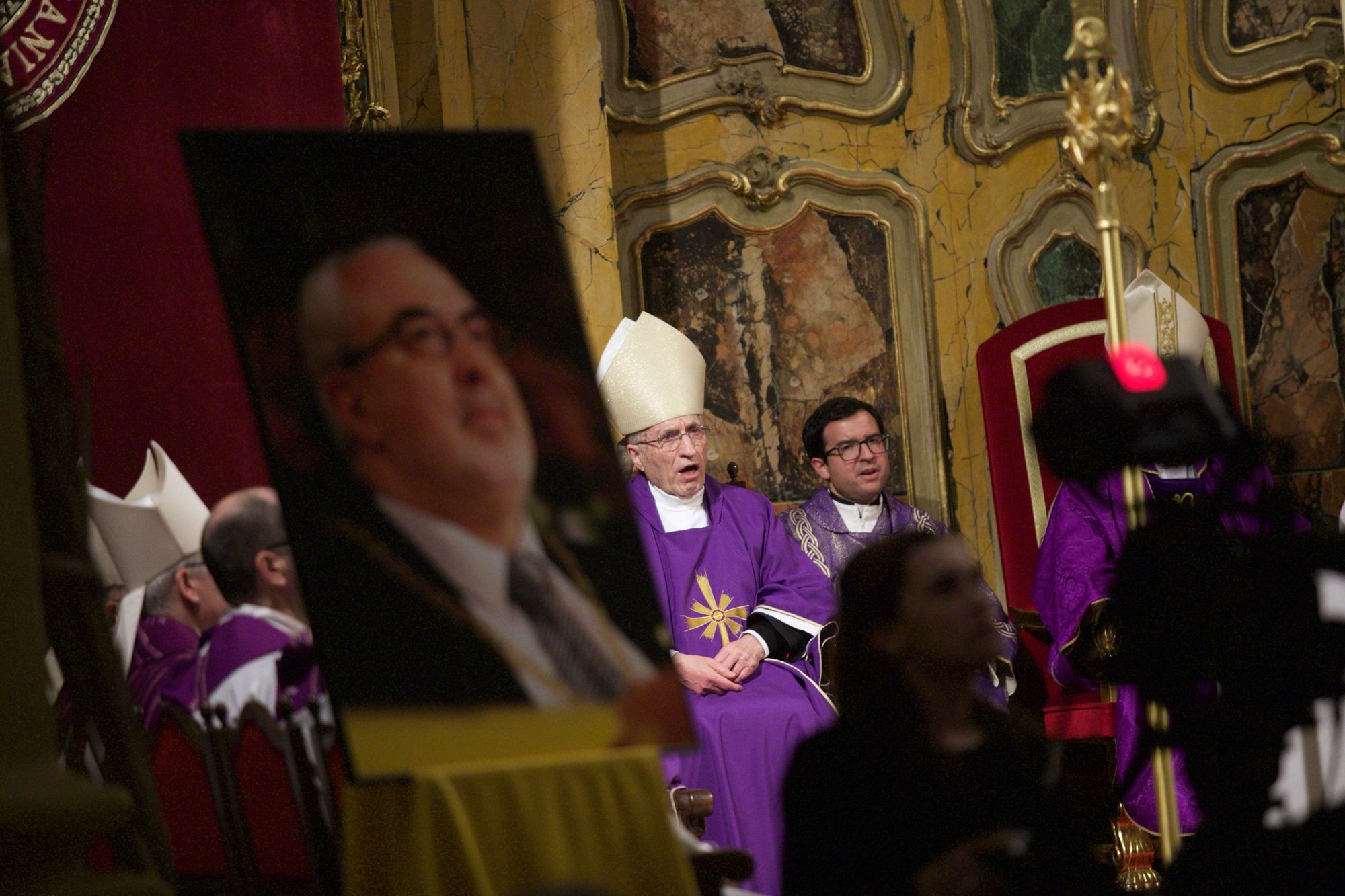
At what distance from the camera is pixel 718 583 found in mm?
4156

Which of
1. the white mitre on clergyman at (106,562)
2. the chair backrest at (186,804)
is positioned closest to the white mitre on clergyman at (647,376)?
the white mitre on clergyman at (106,562)

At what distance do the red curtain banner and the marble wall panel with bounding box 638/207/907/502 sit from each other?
209 centimetres

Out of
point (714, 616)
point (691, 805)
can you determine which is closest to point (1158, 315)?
point (714, 616)

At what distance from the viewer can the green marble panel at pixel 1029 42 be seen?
5.12m

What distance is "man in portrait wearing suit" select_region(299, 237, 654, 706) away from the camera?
1249mm

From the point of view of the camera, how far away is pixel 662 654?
54.1 inches

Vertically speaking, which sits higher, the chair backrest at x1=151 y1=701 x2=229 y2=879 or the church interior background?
the church interior background

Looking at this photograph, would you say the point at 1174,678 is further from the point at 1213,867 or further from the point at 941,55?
the point at 941,55

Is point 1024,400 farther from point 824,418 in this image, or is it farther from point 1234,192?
point 1234,192

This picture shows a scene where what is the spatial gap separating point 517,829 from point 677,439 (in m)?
3.00

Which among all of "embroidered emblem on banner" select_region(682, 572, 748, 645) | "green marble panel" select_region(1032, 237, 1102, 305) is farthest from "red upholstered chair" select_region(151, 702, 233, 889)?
"green marble panel" select_region(1032, 237, 1102, 305)

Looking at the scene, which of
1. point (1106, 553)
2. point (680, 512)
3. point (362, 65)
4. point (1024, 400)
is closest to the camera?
point (1106, 553)

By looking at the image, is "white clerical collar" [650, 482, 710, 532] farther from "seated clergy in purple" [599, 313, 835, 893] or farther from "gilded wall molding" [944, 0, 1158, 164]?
"gilded wall molding" [944, 0, 1158, 164]

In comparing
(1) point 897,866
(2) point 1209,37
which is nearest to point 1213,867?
(1) point 897,866
